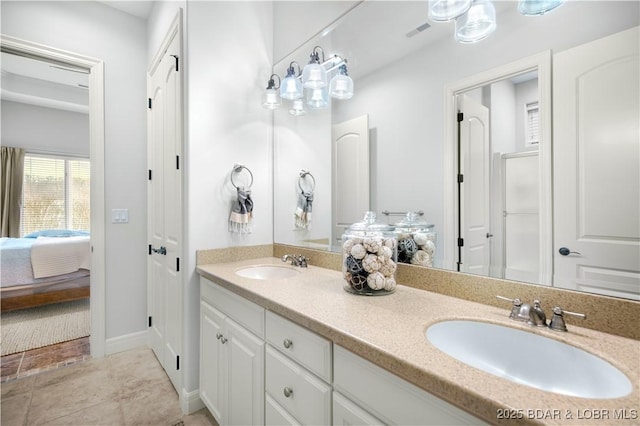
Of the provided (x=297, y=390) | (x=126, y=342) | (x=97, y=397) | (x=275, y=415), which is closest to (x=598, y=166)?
(x=297, y=390)

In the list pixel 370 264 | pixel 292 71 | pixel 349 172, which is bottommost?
pixel 370 264

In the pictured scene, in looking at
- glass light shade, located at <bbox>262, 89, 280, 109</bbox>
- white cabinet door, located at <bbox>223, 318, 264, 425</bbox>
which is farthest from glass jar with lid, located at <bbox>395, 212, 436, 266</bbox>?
glass light shade, located at <bbox>262, 89, 280, 109</bbox>

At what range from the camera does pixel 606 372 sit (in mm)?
674

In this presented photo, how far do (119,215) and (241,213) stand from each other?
1.37 m

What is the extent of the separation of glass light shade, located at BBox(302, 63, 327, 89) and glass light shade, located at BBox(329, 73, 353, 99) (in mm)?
74

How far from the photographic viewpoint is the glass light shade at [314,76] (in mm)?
1755

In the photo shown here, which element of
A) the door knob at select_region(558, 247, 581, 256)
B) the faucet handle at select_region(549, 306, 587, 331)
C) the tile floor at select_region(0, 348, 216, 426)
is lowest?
the tile floor at select_region(0, 348, 216, 426)

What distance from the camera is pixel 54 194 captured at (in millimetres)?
5422

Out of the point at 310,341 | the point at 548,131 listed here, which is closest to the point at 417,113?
the point at 548,131

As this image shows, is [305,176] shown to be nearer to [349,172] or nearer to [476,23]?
[349,172]

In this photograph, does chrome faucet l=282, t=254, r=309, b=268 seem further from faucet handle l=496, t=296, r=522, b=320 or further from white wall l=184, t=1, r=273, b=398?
faucet handle l=496, t=296, r=522, b=320

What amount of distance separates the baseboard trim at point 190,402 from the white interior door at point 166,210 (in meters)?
0.12

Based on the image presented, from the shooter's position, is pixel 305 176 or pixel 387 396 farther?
pixel 305 176

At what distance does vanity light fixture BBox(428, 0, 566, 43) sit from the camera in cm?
108
